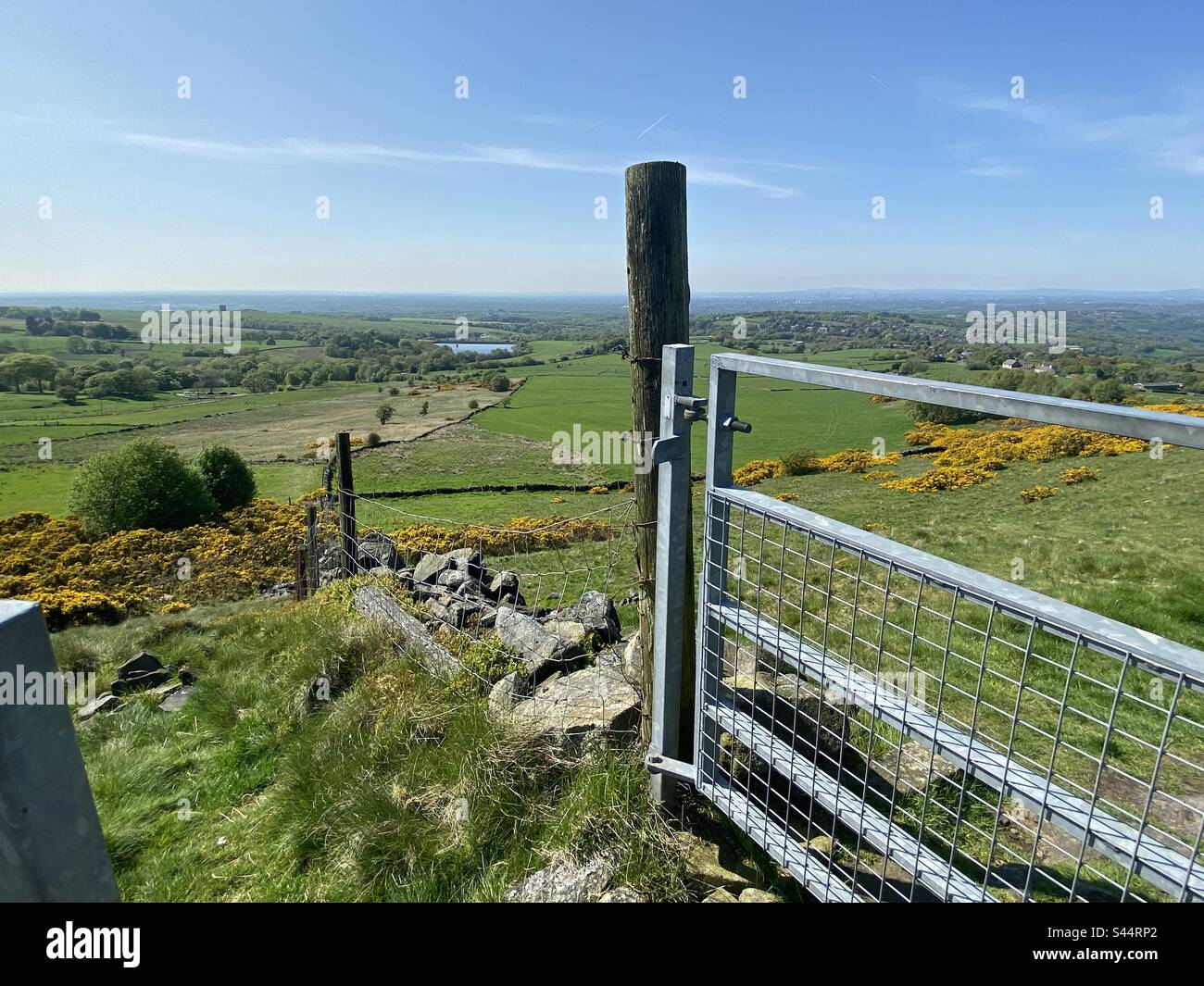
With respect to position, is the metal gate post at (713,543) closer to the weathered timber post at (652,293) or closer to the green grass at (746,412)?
the weathered timber post at (652,293)

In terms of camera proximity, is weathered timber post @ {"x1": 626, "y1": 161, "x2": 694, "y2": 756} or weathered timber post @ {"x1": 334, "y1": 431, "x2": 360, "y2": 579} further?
weathered timber post @ {"x1": 334, "y1": 431, "x2": 360, "y2": 579}

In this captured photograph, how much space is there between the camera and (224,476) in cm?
3328

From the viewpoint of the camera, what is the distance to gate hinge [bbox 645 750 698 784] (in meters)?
3.09

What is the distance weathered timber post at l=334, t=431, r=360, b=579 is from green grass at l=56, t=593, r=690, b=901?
7.11 ft

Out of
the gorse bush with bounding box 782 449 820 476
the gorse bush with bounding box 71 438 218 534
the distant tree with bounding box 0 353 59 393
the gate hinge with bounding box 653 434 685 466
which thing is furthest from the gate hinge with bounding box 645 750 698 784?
the distant tree with bounding box 0 353 59 393

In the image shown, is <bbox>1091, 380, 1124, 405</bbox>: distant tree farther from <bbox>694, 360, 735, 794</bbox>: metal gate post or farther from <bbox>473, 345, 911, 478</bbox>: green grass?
<bbox>694, 360, 735, 794</bbox>: metal gate post

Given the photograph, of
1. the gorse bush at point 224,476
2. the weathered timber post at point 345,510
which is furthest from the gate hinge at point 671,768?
the gorse bush at point 224,476

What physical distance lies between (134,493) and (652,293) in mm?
33313

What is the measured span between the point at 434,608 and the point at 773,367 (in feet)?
14.8
